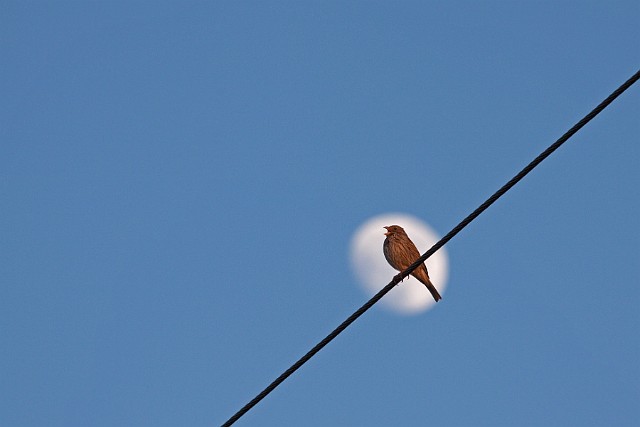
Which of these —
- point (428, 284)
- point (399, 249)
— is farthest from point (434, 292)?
point (399, 249)

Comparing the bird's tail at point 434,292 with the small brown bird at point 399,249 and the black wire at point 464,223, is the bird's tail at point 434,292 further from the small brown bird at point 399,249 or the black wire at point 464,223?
the black wire at point 464,223

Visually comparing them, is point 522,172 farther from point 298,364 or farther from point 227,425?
point 227,425

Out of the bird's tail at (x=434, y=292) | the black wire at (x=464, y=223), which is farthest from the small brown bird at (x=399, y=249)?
the black wire at (x=464, y=223)

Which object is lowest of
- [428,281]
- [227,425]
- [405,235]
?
[227,425]

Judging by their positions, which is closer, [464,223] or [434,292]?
[464,223]

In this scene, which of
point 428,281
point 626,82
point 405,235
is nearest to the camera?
point 626,82

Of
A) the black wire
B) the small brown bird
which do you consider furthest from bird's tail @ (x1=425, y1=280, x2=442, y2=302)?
the black wire

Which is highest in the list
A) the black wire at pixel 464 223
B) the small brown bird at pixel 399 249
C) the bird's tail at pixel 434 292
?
the small brown bird at pixel 399 249

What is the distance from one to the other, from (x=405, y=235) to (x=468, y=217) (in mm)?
9110

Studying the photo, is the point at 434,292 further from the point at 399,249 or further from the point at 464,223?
the point at 464,223

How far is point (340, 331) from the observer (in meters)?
6.55

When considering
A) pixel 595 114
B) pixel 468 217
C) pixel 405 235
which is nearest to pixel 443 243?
pixel 468 217

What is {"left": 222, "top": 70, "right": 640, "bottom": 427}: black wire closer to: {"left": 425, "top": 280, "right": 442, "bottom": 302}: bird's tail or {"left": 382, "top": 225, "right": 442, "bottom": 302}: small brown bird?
{"left": 425, "top": 280, "right": 442, "bottom": 302}: bird's tail

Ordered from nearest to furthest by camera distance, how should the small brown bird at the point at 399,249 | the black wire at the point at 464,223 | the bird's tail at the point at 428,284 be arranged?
the black wire at the point at 464,223, the bird's tail at the point at 428,284, the small brown bird at the point at 399,249
